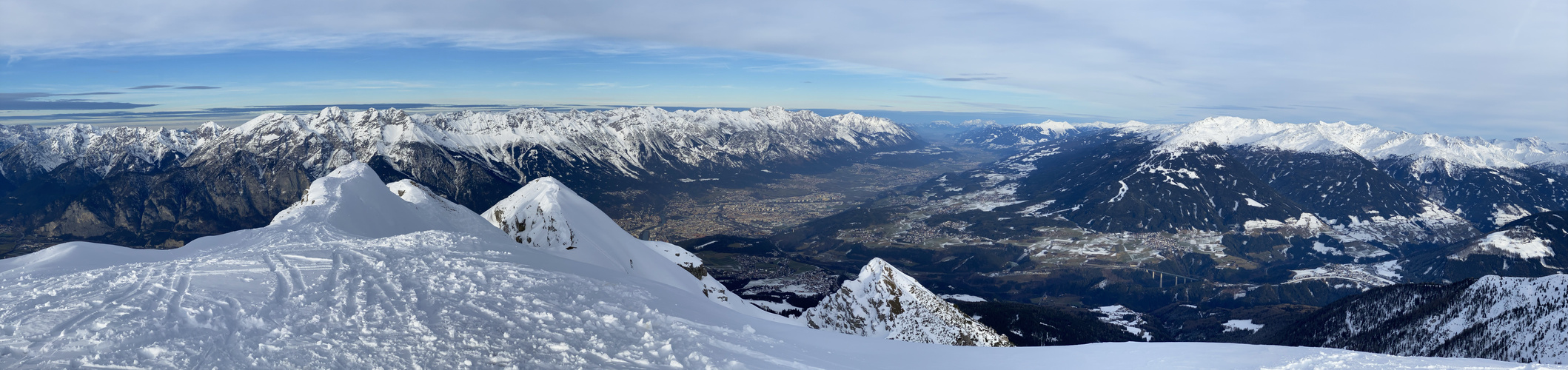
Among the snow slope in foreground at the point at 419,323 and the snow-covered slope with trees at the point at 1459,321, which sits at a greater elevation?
the snow slope in foreground at the point at 419,323

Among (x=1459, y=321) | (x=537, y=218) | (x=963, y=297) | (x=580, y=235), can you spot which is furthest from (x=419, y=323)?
(x=963, y=297)

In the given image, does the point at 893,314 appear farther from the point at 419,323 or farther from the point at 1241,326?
the point at 1241,326

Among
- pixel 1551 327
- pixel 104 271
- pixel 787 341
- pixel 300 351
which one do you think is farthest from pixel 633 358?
pixel 1551 327

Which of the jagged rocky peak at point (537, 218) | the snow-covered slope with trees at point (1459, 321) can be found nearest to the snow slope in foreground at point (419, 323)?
the jagged rocky peak at point (537, 218)

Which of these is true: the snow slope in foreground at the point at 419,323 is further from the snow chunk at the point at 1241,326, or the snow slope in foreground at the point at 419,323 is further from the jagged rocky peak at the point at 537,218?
the snow chunk at the point at 1241,326

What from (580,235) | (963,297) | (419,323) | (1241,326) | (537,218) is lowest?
(1241,326)

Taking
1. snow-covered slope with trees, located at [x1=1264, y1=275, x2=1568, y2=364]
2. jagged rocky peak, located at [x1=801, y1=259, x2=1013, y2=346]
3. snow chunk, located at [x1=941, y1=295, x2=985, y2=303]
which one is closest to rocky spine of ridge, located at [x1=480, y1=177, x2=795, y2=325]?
jagged rocky peak, located at [x1=801, y1=259, x2=1013, y2=346]
